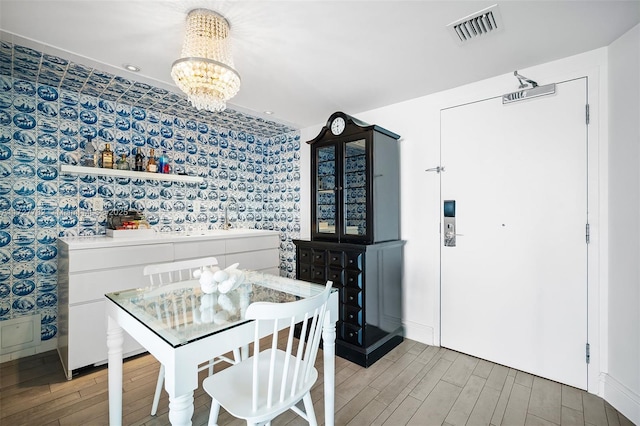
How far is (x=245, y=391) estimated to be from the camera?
53.1 inches

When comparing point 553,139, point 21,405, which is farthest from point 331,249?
point 21,405

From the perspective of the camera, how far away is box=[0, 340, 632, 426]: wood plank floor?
1862 mm

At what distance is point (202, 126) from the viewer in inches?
145

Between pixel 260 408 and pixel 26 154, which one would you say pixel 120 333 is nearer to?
pixel 260 408

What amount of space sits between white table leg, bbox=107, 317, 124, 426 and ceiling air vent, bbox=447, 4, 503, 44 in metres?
2.57

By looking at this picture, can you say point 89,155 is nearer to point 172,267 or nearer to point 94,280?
point 94,280

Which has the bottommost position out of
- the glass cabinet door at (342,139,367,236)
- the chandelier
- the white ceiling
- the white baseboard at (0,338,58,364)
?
the white baseboard at (0,338,58,364)

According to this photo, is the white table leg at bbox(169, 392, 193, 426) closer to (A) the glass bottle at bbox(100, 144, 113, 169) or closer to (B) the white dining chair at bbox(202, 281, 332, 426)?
(B) the white dining chair at bbox(202, 281, 332, 426)

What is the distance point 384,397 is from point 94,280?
7.78 feet

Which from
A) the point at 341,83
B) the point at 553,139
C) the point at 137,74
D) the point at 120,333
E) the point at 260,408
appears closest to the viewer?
the point at 260,408

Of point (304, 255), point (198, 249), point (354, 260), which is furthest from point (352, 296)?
point (198, 249)

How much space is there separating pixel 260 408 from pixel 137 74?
2611 millimetres

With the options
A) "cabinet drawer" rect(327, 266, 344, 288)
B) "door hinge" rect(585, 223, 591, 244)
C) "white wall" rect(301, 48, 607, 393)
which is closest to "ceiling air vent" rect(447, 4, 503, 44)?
"white wall" rect(301, 48, 607, 393)

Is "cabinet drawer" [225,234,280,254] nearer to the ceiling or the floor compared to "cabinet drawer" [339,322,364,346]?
nearer to the ceiling
